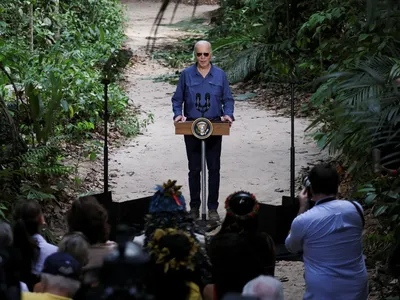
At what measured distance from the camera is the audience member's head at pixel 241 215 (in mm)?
4727

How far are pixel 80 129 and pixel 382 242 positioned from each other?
5069mm

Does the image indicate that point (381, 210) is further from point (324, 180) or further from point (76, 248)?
point (76, 248)

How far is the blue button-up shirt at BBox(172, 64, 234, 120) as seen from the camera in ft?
25.0

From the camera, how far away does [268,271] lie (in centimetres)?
459

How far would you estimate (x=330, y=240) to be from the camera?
15.5 feet

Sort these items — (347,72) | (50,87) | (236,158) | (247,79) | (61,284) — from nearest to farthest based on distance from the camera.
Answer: (61,284) < (347,72) < (50,87) < (236,158) < (247,79)

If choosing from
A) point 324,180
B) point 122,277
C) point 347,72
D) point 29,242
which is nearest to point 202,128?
point 347,72

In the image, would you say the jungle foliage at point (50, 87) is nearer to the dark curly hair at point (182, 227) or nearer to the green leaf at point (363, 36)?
the green leaf at point (363, 36)

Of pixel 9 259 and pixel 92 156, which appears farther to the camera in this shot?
pixel 92 156

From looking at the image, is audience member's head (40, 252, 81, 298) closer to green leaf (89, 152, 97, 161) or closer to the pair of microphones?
the pair of microphones

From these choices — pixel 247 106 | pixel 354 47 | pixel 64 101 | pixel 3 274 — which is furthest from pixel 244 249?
pixel 247 106

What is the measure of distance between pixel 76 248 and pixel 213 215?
3.61 meters

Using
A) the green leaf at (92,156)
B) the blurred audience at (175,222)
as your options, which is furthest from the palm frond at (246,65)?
the blurred audience at (175,222)

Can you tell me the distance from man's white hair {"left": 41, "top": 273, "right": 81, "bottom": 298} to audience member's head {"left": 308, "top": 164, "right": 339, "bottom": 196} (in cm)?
147
